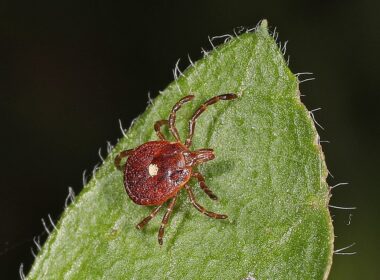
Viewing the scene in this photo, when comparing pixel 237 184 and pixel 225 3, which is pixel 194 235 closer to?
pixel 237 184

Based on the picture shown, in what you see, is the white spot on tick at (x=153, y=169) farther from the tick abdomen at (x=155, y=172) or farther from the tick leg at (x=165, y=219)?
the tick leg at (x=165, y=219)

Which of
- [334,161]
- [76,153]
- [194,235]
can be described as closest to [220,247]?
[194,235]

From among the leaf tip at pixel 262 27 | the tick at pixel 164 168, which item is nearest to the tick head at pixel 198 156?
the tick at pixel 164 168

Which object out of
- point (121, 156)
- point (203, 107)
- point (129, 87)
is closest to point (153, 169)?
point (121, 156)

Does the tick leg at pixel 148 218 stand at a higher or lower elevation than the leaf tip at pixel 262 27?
lower

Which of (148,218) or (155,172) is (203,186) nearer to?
(148,218)

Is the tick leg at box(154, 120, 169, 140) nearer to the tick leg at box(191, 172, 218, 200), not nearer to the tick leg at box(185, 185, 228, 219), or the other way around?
the tick leg at box(191, 172, 218, 200)
